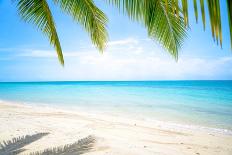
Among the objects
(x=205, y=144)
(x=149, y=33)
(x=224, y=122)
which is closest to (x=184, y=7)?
(x=149, y=33)

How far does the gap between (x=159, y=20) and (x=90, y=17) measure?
70.8 inches

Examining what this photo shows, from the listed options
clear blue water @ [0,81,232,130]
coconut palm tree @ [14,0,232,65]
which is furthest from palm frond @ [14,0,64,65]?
clear blue water @ [0,81,232,130]

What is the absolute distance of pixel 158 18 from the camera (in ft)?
7.98

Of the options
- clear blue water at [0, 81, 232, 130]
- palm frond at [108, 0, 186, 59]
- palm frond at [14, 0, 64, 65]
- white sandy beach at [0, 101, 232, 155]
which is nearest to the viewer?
palm frond at [108, 0, 186, 59]

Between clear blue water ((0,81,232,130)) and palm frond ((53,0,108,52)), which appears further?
clear blue water ((0,81,232,130))

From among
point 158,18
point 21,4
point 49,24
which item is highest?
point 21,4

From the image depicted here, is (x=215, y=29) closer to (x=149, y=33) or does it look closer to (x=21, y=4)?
(x=149, y=33)

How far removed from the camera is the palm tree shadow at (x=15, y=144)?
4.87 metres

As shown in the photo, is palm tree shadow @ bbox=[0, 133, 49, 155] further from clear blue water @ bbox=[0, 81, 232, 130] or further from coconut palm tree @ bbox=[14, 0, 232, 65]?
clear blue water @ bbox=[0, 81, 232, 130]

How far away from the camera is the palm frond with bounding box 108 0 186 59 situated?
7.60 ft

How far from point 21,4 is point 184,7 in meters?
3.26

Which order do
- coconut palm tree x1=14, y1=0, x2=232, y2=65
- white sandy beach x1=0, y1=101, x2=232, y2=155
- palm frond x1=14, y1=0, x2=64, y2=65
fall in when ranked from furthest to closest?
white sandy beach x1=0, y1=101, x2=232, y2=155
palm frond x1=14, y1=0, x2=64, y2=65
coconut palm tree x1=14, y1=0, x2=232, y2=65

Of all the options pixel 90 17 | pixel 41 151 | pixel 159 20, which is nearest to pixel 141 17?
pixel 159 20

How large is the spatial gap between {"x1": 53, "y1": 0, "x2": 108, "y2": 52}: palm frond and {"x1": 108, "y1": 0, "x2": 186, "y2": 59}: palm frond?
1315 mm
